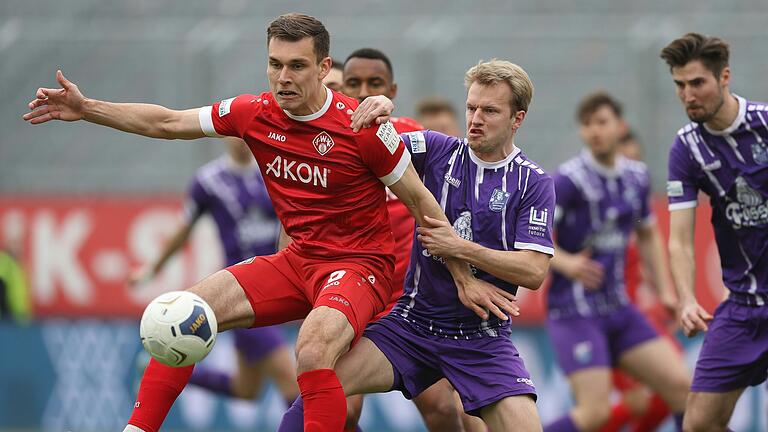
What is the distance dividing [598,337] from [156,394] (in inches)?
161

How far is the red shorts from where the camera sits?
6113mm

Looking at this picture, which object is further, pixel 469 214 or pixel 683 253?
pixel 683 253

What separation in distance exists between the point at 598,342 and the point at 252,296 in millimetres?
3762

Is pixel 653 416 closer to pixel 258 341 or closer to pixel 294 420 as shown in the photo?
pixel 258 341

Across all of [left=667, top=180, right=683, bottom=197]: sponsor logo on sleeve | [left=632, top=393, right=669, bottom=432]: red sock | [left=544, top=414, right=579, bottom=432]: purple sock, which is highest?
[left=667, top=180, right=683, bottom=197]: sponsor logo on sleeve

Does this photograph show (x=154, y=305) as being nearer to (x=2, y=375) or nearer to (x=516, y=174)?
(x=516, y=174)

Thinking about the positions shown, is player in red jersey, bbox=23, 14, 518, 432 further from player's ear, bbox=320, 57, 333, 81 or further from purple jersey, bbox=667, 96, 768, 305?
purple jersey, bbox=667, 96, 768, 305

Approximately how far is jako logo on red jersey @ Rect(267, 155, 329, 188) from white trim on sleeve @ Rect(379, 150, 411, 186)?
31cm

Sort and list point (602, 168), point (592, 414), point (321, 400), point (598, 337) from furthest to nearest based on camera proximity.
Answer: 1. point (602, 168)
2. point (598, 337)
3. point (592, 414)
4. point (321, 400)

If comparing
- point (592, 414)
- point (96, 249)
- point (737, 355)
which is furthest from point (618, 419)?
point (96, 249)

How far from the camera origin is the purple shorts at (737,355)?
7137 mm

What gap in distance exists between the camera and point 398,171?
243 inches

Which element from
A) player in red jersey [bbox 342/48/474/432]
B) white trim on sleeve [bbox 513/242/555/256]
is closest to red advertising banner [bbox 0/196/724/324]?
player in red jersey [bbox 342/48/474/432]

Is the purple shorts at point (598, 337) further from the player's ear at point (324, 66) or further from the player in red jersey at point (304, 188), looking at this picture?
the player's ear at point (324, 66)
